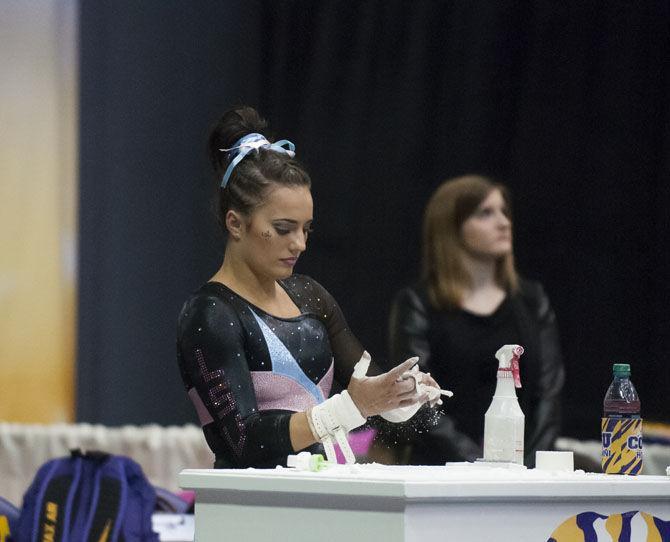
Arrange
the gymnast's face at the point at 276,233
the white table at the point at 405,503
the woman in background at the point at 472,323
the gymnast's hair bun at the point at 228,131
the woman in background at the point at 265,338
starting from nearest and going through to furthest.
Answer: the white table at the point at 405,503 → the woman in background at the point at 265,338 → the gymnast's face at the point at 276,233 → the gymnast's hair bun at the point at 228,131 → the woman in background at the point at 472,323

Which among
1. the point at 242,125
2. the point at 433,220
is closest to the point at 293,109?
the point at 433,220

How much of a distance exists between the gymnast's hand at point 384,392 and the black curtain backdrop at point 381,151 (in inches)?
112

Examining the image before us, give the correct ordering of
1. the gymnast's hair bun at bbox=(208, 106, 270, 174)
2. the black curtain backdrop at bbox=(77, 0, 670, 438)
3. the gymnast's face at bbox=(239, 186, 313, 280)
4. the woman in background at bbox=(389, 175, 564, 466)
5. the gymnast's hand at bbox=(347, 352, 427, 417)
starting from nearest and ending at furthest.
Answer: the gymnast's hand at bbox=(347, 352, 427, 417)
the gymnast's face at bbox=(239, 186, 313, 280)
the gymnast's hair bun at bbox=(208, 106, 270, 174)
the woman in background at bbox=(389, 175, 564, 466)
the black curtain backdrop at bbox=(77, 0, 670, 438)

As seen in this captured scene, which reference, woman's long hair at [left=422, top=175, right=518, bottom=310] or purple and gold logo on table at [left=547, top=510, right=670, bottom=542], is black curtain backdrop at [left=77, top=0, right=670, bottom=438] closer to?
woman's long hair at [left=422, top=175, right=518, bottom=310]

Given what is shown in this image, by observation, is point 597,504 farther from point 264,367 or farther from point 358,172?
point 358,172

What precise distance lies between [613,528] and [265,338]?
26.4 inches

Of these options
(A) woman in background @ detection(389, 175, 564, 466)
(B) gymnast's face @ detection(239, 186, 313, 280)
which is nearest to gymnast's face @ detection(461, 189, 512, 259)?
(A) woman in background @ detection(389, 175, 564, 466)

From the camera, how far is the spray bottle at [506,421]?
7.10 ft

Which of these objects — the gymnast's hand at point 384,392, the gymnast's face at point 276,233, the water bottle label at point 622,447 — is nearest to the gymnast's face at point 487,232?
the gymnast's face at point 276,233

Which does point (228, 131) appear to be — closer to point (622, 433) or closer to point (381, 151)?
point (622, 433)

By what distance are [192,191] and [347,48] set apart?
34.5 inches

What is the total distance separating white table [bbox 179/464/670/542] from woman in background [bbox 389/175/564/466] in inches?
46.8

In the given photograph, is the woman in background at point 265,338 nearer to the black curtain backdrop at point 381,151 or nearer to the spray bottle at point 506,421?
the spray bottle at point 506,421

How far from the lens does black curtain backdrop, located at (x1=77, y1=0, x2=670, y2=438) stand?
15.6 ft
